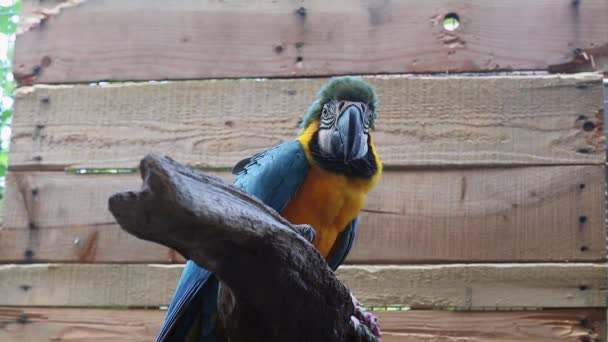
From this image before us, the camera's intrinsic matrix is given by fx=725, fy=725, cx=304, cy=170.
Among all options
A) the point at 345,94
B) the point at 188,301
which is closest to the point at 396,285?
the point at 345,94

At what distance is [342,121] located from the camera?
2.48 metres

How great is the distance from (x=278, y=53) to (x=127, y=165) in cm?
78

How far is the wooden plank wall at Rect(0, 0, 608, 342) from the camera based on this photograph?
2730 millimetres

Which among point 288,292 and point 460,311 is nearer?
point 288,292

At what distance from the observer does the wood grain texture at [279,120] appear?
2861 millimetres

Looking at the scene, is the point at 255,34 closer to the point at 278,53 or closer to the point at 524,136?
the point at 278,53

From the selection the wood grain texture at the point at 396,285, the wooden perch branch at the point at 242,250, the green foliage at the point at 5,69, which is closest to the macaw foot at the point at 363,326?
the wooden perch branch at the point at 242,250

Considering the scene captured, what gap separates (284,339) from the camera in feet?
5.29

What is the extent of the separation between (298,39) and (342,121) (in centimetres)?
70

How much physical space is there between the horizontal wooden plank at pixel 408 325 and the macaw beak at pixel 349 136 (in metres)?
0.66

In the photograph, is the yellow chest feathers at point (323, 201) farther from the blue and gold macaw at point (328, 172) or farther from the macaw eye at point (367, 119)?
the macaw eye at point (367, 119)

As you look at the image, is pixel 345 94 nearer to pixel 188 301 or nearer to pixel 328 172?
pixel 328 172

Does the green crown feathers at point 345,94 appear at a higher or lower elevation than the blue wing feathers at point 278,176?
higher

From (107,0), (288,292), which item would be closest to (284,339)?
(288,292)
